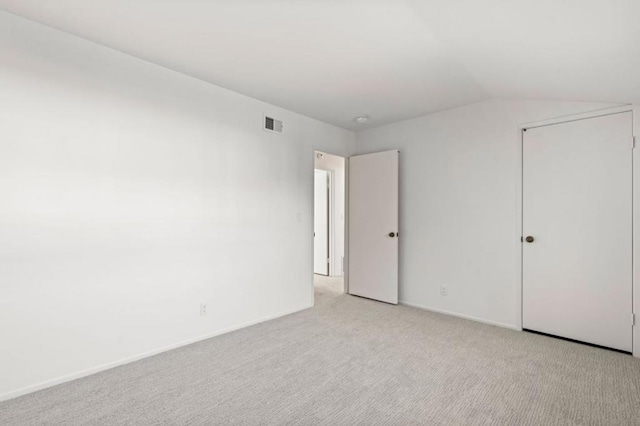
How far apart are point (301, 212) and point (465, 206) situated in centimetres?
193

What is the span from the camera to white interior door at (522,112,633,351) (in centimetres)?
279

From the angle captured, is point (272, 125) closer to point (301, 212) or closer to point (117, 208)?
point (301, 212)

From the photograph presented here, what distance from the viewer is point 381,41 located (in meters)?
2.25

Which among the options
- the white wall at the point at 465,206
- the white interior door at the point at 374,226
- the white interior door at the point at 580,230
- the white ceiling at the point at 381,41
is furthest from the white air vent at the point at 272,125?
the white interior door at the point at 580,230

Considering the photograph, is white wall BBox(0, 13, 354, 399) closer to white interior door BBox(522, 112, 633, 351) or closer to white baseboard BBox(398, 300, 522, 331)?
white baseboard BBox(398, 300, 522, 331)

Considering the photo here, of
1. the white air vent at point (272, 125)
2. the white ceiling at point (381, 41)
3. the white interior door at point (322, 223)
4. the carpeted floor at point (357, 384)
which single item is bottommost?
the carpeted floor at point (357, 384)

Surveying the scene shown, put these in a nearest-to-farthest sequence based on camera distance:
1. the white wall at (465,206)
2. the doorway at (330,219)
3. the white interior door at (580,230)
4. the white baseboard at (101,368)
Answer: the white baseboard at (101,368) → the white interior door at (580,230) → the white wall at (465,206) → the doorway at (330,219)

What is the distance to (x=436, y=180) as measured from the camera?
3979 mm

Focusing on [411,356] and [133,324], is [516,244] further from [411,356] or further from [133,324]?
[133,324]

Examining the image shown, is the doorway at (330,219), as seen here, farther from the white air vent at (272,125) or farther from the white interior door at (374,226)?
the white air vent at (272,125)

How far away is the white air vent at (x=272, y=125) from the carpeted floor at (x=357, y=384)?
218 cm

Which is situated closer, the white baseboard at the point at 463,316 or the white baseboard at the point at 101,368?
the white baseboard at the point at 101,368

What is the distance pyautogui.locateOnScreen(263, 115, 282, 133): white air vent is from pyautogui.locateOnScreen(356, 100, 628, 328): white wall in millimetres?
1592

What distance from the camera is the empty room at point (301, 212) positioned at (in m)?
1.99
